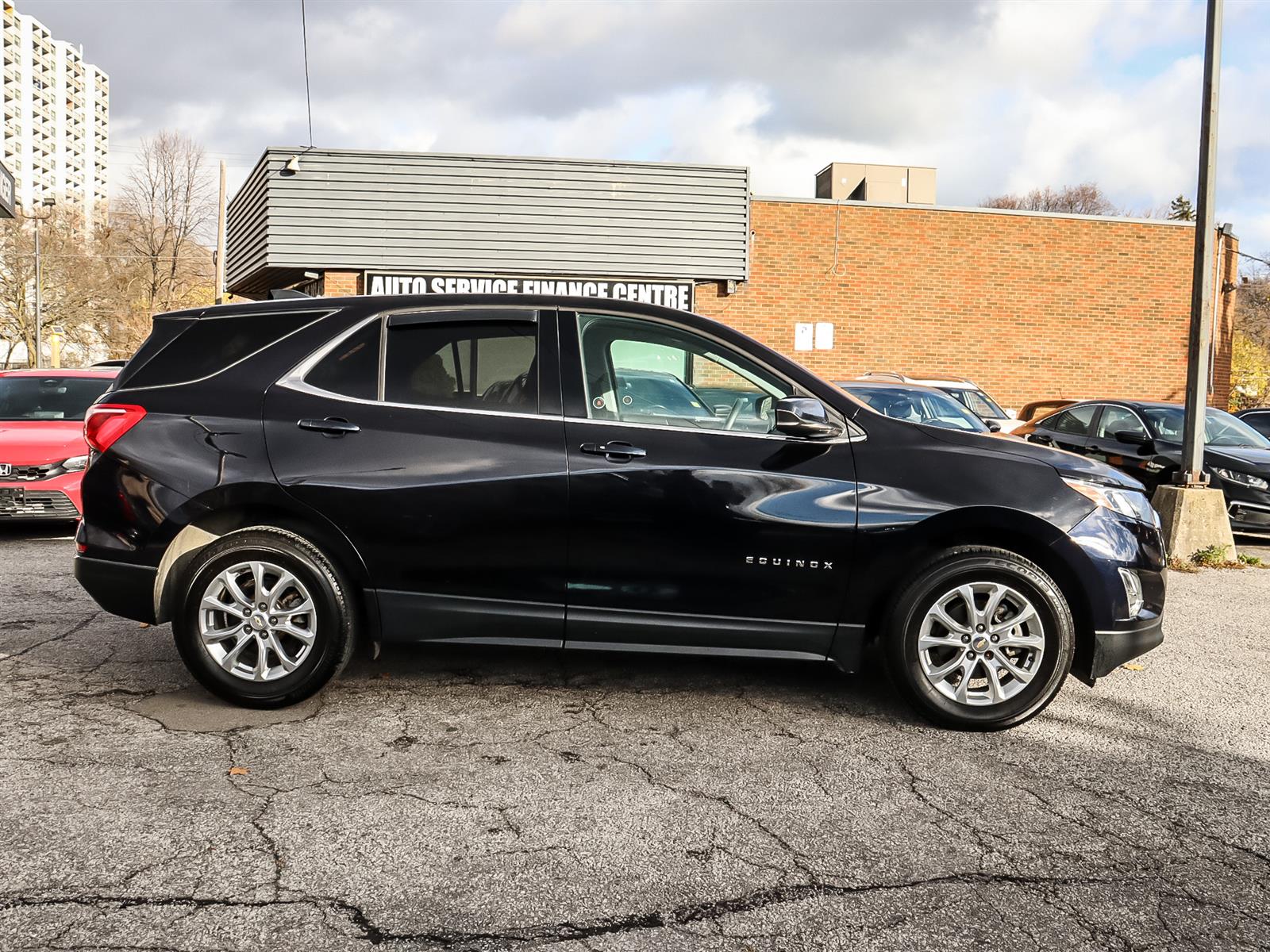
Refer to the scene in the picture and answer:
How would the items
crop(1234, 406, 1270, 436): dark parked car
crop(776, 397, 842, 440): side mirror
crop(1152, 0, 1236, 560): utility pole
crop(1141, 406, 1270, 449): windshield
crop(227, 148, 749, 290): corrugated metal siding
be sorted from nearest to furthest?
crop(776, 397, 842, 440): side mirror → crop(1152, 0, 1236, 560): utility pole → crop(1141, 406, 1270, 449): windshield → crop(1234, 406, 1270, 436): dark parked car → crop(227, 148, 749, 290): corrugated metal siding

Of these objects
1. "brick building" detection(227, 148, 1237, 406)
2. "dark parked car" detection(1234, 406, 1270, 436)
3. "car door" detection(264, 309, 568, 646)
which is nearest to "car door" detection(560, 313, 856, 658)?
"car door" detection(264, 309, 568, 646)

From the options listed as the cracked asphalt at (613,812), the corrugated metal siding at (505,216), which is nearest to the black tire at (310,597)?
the cracked asphalt at (613,812)

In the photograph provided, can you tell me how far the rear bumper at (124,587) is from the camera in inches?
181

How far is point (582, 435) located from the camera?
4527mm

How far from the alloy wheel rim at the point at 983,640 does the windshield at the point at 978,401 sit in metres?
11.2

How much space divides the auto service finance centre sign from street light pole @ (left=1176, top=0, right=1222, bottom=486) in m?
10.2

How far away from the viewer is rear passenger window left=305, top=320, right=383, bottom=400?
15.3 ft

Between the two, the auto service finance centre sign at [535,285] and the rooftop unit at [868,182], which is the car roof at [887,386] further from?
the rooftop unit at [868,182]

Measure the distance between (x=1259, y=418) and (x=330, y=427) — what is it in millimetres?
16730

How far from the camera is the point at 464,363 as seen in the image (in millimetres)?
4699

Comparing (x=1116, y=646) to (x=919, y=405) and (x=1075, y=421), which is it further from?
(x=1075, y=421)

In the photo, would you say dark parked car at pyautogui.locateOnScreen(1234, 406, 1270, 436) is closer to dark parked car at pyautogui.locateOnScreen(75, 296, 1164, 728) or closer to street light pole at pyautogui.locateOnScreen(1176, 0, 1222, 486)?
street light pole at pyautogui.locateOnScreen(1176, 0, 1222, 486)

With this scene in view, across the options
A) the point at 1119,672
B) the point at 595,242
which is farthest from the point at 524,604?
the point at 595,242

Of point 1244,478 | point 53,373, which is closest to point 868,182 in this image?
point 1244,478
